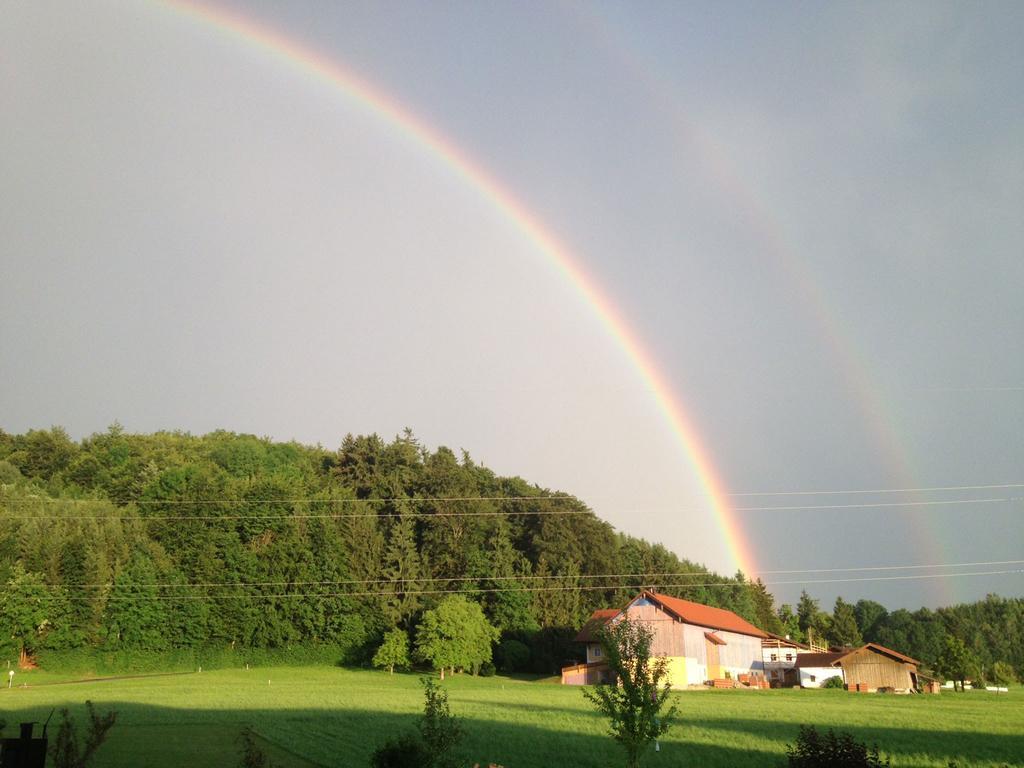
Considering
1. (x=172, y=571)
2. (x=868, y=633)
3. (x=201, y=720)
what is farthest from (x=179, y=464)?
(x=868, y=633)

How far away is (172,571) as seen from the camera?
84125mm

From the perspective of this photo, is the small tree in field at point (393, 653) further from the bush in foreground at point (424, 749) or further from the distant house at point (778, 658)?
the bush in foreground at point (424, 749)

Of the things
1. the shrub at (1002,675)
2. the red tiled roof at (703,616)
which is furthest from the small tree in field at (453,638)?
the shrub at (1002,675)

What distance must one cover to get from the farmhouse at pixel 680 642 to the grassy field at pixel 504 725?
16.0 m

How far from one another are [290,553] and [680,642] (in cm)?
3972

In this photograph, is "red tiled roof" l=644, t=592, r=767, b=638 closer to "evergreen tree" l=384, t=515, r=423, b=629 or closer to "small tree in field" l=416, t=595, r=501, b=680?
"small tree in field" l=416, t=595, r=501, b=680

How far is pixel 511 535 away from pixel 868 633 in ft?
361

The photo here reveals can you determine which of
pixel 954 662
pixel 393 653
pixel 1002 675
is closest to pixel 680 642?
pixel 393 653

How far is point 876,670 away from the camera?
236 ft

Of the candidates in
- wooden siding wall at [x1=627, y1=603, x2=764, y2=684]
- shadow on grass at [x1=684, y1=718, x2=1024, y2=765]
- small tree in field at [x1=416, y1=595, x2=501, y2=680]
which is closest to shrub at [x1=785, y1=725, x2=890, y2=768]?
shadow on grass at [x1=684, y1=718, x2=1024, y2=765]

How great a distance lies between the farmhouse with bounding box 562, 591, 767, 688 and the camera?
7319cm

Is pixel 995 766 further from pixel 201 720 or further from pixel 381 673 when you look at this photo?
pixel 381 673

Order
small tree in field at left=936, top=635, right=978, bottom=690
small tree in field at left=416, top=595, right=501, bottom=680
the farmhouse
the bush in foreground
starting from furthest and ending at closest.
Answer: small tree in field at left=936, top=635, right=978, bottom=690, small tree in field at left=416, top=595, right=501, bottom=680, the farmhouse, the bush in foreground

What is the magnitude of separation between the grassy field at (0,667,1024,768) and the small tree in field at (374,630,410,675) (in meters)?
21.1
